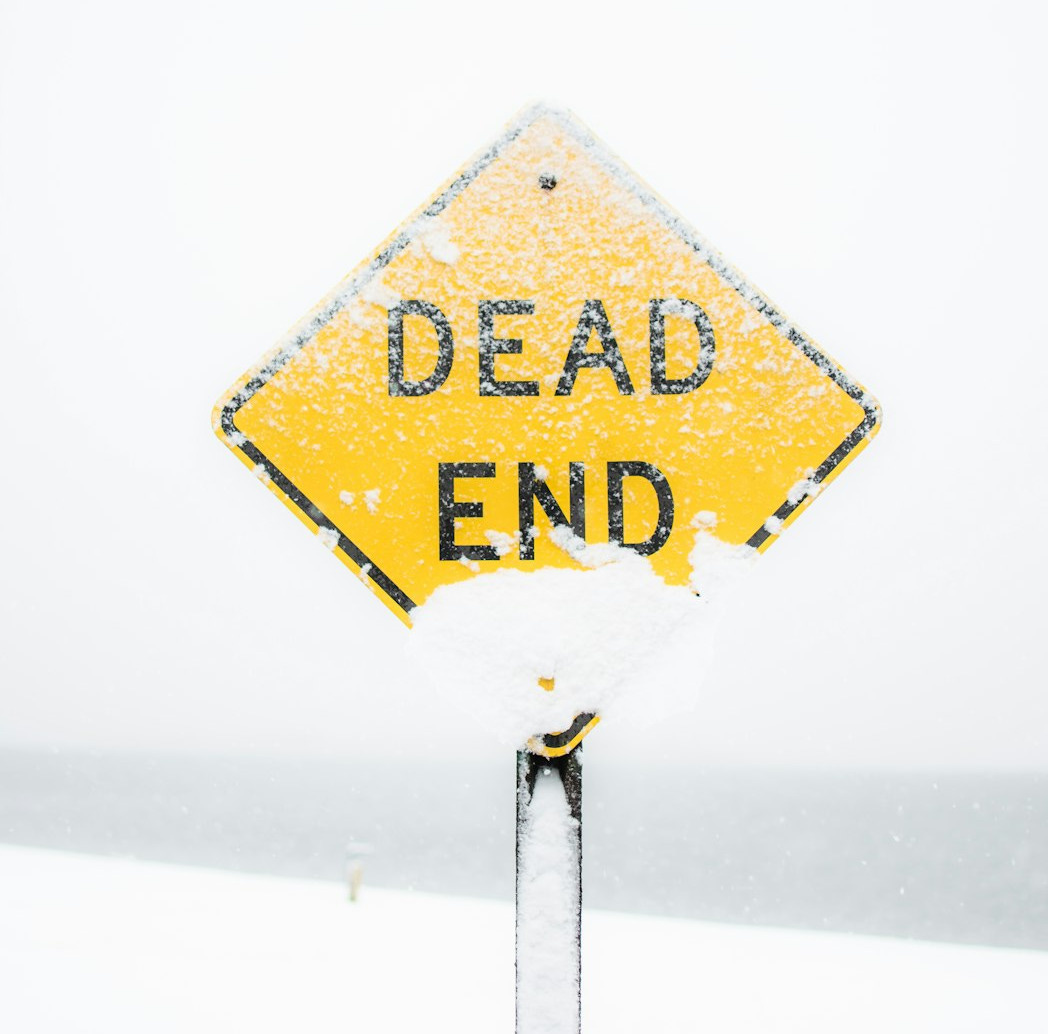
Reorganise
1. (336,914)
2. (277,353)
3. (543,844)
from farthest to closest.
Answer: (336,914) < (277,353) < (543,844)

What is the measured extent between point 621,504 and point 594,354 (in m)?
0.20

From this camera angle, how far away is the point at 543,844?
104 cm

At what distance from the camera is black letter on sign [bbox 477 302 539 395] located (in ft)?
3.72

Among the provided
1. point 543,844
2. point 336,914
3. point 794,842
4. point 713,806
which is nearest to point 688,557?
point 543,844

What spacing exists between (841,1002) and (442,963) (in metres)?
2.66

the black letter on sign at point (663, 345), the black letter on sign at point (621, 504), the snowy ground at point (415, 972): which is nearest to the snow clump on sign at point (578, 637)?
the black letter on sign at point (621, 504)

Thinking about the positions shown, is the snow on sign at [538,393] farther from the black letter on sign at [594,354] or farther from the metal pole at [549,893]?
the metal pole at [549,893]

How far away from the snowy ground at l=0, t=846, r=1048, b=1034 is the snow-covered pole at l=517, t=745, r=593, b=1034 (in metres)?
4.09

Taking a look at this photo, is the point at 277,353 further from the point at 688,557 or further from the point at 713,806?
the point at 713,806

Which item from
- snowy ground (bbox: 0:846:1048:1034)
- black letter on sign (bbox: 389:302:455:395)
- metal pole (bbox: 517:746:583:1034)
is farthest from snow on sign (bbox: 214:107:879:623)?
snowy ground (bbox: 0:846:1048:1034)

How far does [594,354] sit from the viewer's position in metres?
1.14

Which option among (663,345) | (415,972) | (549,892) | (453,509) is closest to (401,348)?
(453,509)

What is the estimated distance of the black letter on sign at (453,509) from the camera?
3.62ft

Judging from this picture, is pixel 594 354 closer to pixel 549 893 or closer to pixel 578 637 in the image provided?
pixel 578 637
